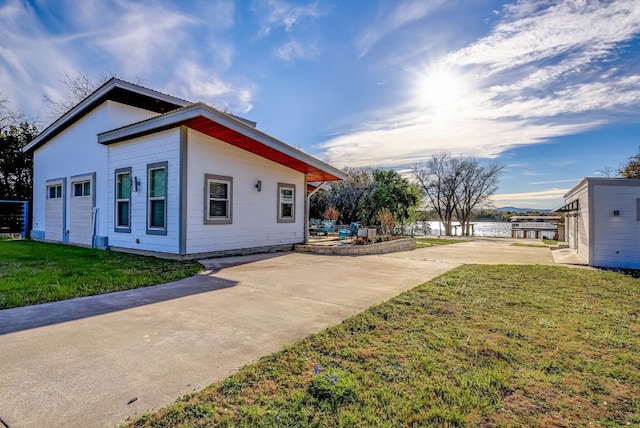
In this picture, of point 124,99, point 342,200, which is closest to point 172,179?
point 124,99

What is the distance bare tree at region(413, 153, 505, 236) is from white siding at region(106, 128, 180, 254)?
1149 inches

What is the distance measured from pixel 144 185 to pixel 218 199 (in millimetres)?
2162

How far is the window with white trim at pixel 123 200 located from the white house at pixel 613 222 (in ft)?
44.1

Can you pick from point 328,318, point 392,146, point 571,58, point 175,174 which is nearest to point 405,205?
point 392,146

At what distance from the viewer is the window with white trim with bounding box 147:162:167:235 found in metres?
8.87

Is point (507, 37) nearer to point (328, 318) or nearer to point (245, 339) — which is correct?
point (328, 318)

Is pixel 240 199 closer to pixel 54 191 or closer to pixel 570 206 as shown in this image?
pixel 54 191

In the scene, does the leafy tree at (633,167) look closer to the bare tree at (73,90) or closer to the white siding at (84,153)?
the white siding at (84,153)

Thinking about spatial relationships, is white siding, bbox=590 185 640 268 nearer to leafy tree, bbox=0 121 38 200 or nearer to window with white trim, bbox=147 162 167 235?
window with white trim, bbox=147 162 167 235

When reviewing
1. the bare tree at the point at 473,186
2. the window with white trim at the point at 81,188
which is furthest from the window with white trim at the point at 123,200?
A: the bare tree at the point at 473,186

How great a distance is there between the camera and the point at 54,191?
14.1 m

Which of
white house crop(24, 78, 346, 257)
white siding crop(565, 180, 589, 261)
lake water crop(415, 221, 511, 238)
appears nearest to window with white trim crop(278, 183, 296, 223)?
white house crop(24, 78, 346, 257)

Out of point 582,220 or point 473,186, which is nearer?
point 582,220

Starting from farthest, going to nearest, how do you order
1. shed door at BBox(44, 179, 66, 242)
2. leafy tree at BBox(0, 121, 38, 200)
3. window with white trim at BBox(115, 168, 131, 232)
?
1. leafy tree at BBox(0, 121, 38, 200)
2. shed door at BBox(44, 179, 66, 242)
3. window with white trim at BBox(115, 168, 131, 232)
